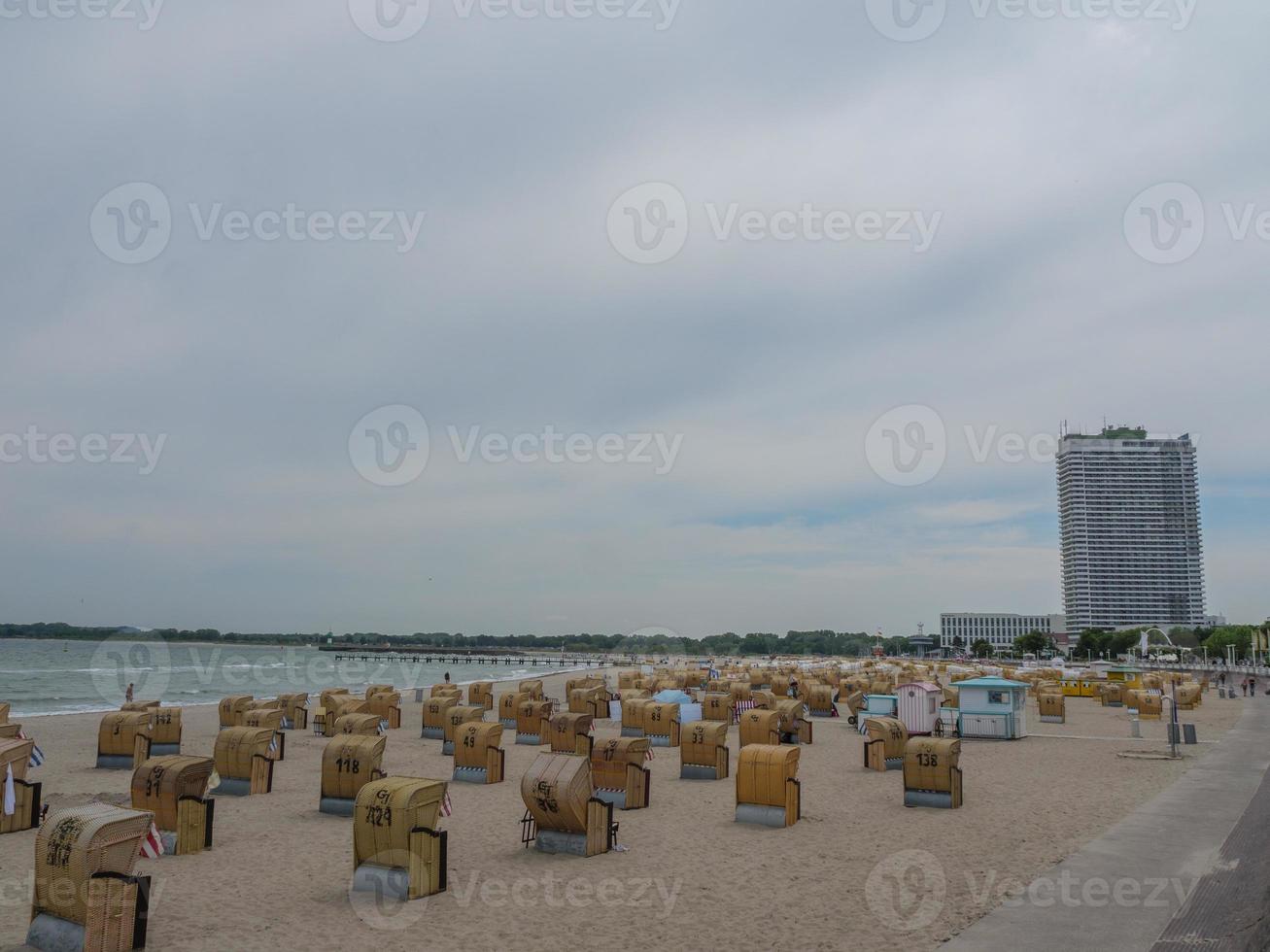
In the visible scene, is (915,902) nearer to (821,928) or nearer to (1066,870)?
(821,928)

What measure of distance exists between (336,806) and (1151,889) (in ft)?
50.7

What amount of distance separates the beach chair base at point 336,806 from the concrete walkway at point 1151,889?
1313 cm

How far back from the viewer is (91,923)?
980 cm

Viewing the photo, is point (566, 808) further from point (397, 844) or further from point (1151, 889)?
point (1151, 889)

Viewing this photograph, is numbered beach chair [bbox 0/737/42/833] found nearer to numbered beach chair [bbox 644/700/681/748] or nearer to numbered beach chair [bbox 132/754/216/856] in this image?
numbered beach chair [bbox 132/754/216/856]

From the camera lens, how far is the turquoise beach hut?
114 feet

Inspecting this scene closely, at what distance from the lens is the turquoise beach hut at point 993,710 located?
114 feet

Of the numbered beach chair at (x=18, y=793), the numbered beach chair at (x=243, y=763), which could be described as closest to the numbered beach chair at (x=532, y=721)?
the numbered beach chair at (x=243, y=763)

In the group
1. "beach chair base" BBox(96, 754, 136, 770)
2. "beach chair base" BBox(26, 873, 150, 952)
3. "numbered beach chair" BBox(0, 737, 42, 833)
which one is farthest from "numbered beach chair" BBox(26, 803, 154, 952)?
"beach chair base" BBox(96, 754, 136, 770)

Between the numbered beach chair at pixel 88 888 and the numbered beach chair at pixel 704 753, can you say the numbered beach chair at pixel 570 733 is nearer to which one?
the numbered beach chair at pixel 704 753

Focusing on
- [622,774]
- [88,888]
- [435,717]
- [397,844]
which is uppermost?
[88,888]

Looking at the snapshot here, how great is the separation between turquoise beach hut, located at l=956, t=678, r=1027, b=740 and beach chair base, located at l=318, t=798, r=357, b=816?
84.8ft

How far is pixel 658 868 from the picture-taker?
47.8ft

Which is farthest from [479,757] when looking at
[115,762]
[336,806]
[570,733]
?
[115,762]
